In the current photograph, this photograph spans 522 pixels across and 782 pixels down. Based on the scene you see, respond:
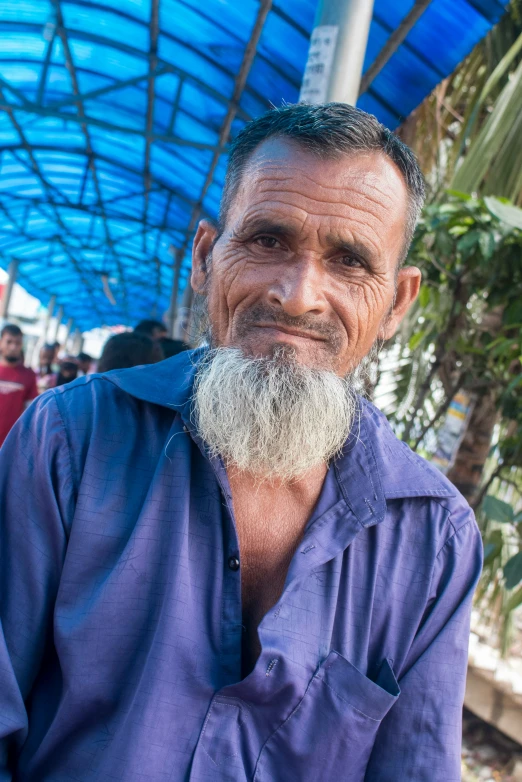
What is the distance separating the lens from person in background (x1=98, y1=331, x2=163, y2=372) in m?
3.88

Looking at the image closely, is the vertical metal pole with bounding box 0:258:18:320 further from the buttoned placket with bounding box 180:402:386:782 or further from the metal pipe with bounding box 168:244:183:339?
the buttoned placket with bounding box 180:402:386:782

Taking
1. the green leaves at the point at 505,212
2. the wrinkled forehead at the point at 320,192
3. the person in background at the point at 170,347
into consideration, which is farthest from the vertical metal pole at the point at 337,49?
the person in background at the point at 170,347

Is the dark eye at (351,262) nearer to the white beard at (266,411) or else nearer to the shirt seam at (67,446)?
the white beard at (266,411)

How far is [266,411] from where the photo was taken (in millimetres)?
1515

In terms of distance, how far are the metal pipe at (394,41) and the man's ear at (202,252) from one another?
10.2 feet

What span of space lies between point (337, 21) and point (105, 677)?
7.80 ft

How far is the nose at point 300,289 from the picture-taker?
1.46m

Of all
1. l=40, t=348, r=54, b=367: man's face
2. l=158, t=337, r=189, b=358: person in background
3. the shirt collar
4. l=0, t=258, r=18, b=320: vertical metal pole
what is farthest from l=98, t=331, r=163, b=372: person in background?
l=0, t=258, r=18, b=320: vertical metal pole

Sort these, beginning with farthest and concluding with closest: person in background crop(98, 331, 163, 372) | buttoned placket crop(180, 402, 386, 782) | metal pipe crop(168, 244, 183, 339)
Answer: metal pipe crop(168, 244, 183, 339) → person in background crop(98, 331, 163, 372) → buttoned placket crop(180, 402, 386, 782)

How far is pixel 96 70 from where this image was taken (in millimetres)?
7383

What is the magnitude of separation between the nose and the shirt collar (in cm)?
31

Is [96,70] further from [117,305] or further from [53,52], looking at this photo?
[117,305]

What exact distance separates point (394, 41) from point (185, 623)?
13.9 feet

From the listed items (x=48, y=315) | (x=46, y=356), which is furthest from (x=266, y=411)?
(x=48, y=315)
